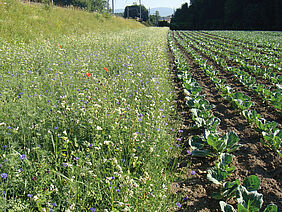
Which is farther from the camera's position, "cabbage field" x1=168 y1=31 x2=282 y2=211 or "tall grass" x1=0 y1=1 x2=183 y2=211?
"cabbage field" x1=168 y1=31 x2=282 y2=211

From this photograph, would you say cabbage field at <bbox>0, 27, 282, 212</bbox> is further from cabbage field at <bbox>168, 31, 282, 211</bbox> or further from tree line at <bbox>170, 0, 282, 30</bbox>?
tree line at <bbox>170, 0, 282, 30</bbox>

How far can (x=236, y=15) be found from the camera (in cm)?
4872

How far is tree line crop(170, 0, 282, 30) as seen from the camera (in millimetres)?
40938

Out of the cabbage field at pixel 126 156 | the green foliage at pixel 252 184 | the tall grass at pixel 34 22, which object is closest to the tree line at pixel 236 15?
the tall grass at pixel 34 22

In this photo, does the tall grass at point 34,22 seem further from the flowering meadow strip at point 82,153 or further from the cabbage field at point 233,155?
the cabbage field at point 233,155

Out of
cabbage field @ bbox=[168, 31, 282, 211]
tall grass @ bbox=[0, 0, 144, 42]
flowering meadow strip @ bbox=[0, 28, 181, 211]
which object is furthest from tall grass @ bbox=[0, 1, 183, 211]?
tall grass @ bbox=[0, 0, 144, 42]

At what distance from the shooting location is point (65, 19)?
1434cm

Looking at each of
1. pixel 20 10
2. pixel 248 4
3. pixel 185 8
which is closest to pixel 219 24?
pixel 248 4

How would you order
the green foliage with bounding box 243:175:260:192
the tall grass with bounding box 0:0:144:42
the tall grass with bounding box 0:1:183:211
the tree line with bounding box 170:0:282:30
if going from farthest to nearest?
the tree line with bounding box 170:0:282:30 → the tall grass with bounding box 0:0:144:42 → the green foliage with bounding box 243:175:260:192 → the tall grass with bounding box 0:1:183:211

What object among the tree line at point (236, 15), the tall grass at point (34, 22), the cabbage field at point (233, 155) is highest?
the tree line at point (236, 15)

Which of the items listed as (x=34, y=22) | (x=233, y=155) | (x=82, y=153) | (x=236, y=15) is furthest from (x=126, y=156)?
(x=236, y=15)

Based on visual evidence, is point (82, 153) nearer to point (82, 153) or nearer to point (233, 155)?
point (82, 153)

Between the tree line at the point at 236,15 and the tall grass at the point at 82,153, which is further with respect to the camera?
the tree line at the point at 236,15

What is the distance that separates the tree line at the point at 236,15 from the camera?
40.9 metres
